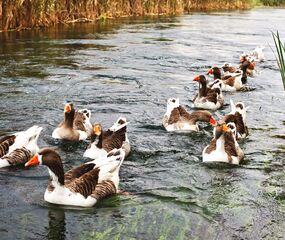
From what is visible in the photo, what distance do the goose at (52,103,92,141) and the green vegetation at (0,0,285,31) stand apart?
1261cm

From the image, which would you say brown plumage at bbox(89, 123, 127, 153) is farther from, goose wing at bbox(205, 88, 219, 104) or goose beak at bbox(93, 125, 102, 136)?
goose wing at bbox(205, 88, 219, 104)

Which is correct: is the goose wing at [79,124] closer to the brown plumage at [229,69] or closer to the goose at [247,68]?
the goose at [247,68]

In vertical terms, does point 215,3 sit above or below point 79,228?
above

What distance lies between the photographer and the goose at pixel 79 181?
6.69 meters

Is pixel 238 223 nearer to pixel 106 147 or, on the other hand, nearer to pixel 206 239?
pixel 206 239

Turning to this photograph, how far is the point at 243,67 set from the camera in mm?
15242

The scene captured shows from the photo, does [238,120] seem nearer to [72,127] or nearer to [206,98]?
[206,98]

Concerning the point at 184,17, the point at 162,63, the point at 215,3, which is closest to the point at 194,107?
the point at 162,63

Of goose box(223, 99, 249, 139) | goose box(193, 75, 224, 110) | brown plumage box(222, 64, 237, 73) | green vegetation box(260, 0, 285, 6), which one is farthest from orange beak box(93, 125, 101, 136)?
green vegetation box(260, 0, 285, 6)

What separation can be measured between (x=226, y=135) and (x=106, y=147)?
6.90 ft

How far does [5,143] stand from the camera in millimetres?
8031

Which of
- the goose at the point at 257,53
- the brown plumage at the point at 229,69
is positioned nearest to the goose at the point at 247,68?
the brown plumage at the point at 229,69

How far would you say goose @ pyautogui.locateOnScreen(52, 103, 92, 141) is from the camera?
9.20m

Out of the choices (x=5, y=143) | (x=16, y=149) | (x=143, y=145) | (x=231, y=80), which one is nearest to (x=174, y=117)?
(x=143, y=145)
